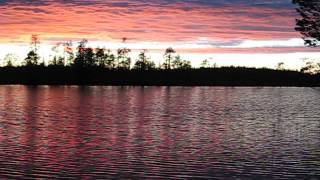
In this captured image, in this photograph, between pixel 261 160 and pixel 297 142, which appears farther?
pixel 297 142

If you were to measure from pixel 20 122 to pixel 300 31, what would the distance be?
26.3 m

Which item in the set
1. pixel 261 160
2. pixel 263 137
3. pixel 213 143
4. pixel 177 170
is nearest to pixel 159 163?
pixel 177 170

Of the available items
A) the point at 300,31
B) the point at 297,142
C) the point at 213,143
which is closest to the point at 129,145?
the point at 213,143

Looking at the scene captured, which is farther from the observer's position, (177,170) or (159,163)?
(159,163)

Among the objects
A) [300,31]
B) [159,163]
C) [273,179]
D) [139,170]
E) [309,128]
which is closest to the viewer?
[273,179]

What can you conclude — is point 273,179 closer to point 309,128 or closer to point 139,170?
point 139,170

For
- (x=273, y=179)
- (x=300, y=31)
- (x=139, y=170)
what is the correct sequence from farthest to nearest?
(x=300, y=31), (x=139, y=170), (x=273, y=179)

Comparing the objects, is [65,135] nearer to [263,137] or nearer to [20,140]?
[20,140]

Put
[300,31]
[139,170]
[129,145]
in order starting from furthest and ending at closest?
[300,31] → [129,145] → [139,170]

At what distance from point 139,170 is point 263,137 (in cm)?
1801

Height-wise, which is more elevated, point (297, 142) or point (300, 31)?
point (300, 31)

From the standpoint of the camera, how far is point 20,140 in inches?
1510

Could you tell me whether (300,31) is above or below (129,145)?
above

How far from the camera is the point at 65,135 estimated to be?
42.2 m
